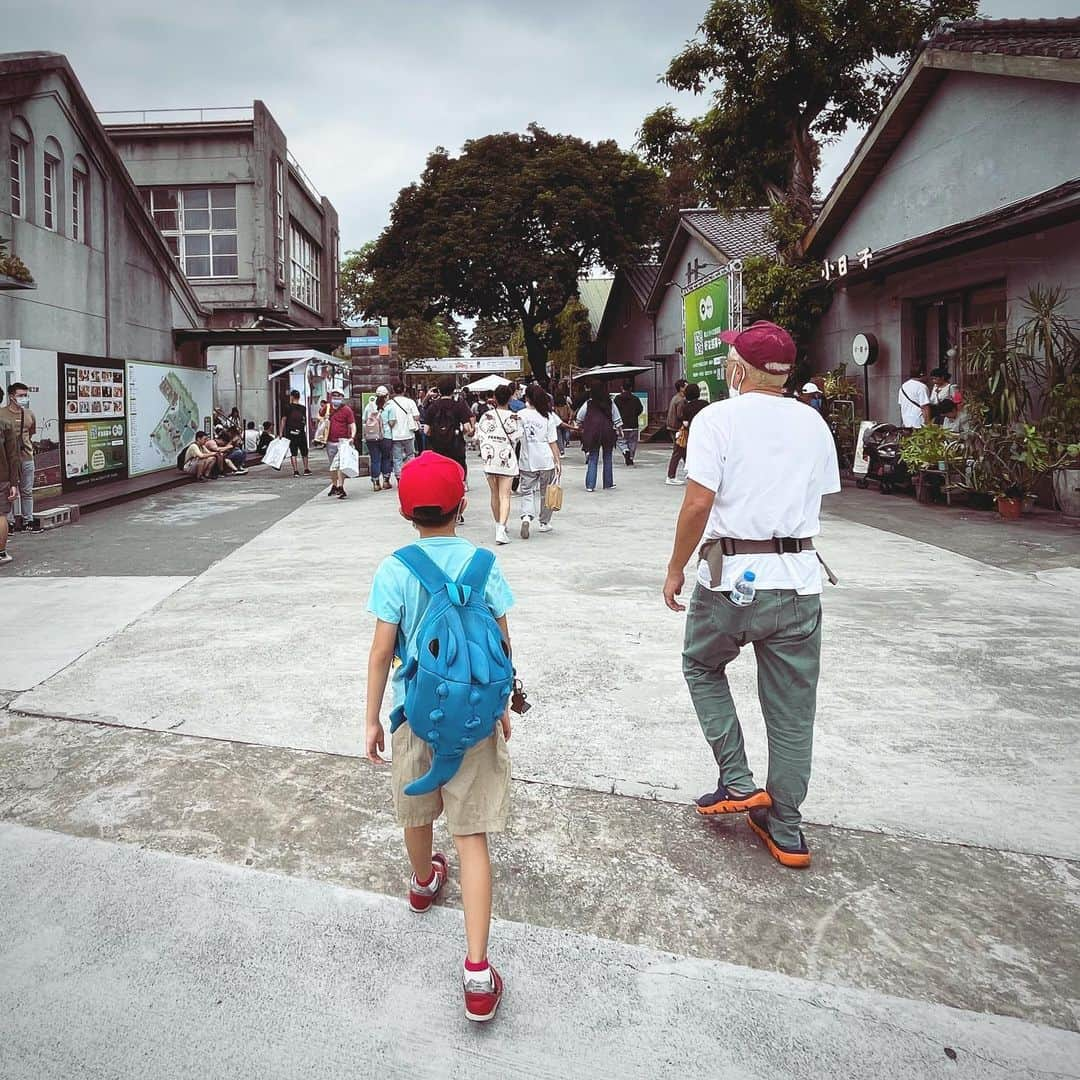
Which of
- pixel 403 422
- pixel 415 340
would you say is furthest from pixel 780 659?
pixel 415 340

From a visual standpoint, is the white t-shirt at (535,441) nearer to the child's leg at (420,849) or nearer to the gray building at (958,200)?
the gray building at (958,200)

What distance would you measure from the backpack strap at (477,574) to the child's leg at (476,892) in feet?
2.21

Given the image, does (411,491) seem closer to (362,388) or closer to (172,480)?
(172,480)

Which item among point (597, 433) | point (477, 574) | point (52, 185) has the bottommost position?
point (477, 574)

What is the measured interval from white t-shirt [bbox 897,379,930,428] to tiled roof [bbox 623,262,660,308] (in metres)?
22.7

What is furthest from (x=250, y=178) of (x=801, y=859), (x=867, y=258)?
(x=801, y=859)

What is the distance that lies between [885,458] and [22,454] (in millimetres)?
11435

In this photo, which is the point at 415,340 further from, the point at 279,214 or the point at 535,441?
the point at 535,441

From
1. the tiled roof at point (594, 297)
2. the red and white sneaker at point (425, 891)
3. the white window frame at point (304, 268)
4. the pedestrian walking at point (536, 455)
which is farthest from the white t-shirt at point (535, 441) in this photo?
the tiled roof at point (594, 297)

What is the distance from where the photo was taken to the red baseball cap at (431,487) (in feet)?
8.79

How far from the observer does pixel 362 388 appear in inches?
919

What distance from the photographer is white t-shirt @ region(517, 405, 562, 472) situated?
10141mm

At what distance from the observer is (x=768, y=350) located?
3.22 metres

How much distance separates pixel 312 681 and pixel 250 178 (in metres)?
29.6
